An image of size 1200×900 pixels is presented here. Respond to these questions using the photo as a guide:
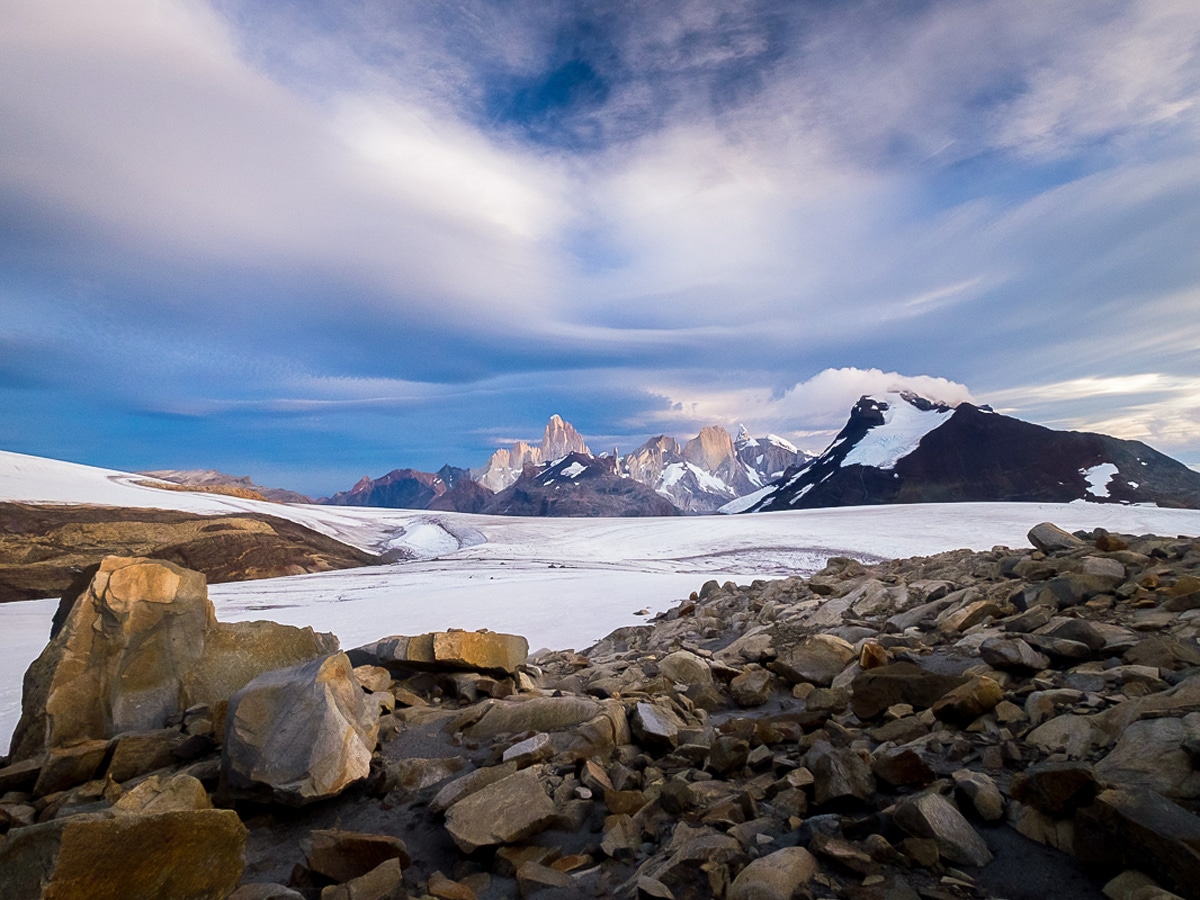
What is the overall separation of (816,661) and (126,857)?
19.4 ft

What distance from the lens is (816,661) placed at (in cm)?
625

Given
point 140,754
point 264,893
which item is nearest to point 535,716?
point 264,893

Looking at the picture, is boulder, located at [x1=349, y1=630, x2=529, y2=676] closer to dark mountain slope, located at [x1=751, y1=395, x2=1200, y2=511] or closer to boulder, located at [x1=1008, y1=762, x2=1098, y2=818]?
boulder, located at [x1=1008, y1=762, x2=1098, y2=818]

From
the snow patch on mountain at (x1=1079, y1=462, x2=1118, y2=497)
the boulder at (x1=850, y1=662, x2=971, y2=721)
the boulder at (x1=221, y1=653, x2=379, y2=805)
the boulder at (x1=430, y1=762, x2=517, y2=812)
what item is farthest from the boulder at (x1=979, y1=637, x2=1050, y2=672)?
the snow patch on mountain at (x1=1079, y1=462, x2=1118, y2=497)

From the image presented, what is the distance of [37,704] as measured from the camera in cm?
545

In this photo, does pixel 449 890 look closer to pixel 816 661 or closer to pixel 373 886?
pixel 373 886

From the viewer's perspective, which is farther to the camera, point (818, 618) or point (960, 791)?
point (818, 618)

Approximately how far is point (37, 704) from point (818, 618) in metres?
9.44

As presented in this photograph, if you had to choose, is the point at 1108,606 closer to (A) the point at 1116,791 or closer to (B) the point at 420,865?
(A) the point at 1116,791

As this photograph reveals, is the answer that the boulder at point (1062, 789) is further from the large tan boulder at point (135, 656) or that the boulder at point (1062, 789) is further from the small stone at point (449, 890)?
the large tan boulder at point (135, 656)

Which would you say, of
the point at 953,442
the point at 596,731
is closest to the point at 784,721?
the point at 596,731

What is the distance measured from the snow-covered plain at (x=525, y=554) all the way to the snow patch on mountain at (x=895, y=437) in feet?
297

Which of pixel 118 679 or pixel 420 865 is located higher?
pixel 118 679

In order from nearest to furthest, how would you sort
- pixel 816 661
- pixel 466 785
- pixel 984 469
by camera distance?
1. pixel 466 785
2. pixel 816 661
3. pixel 984 469
